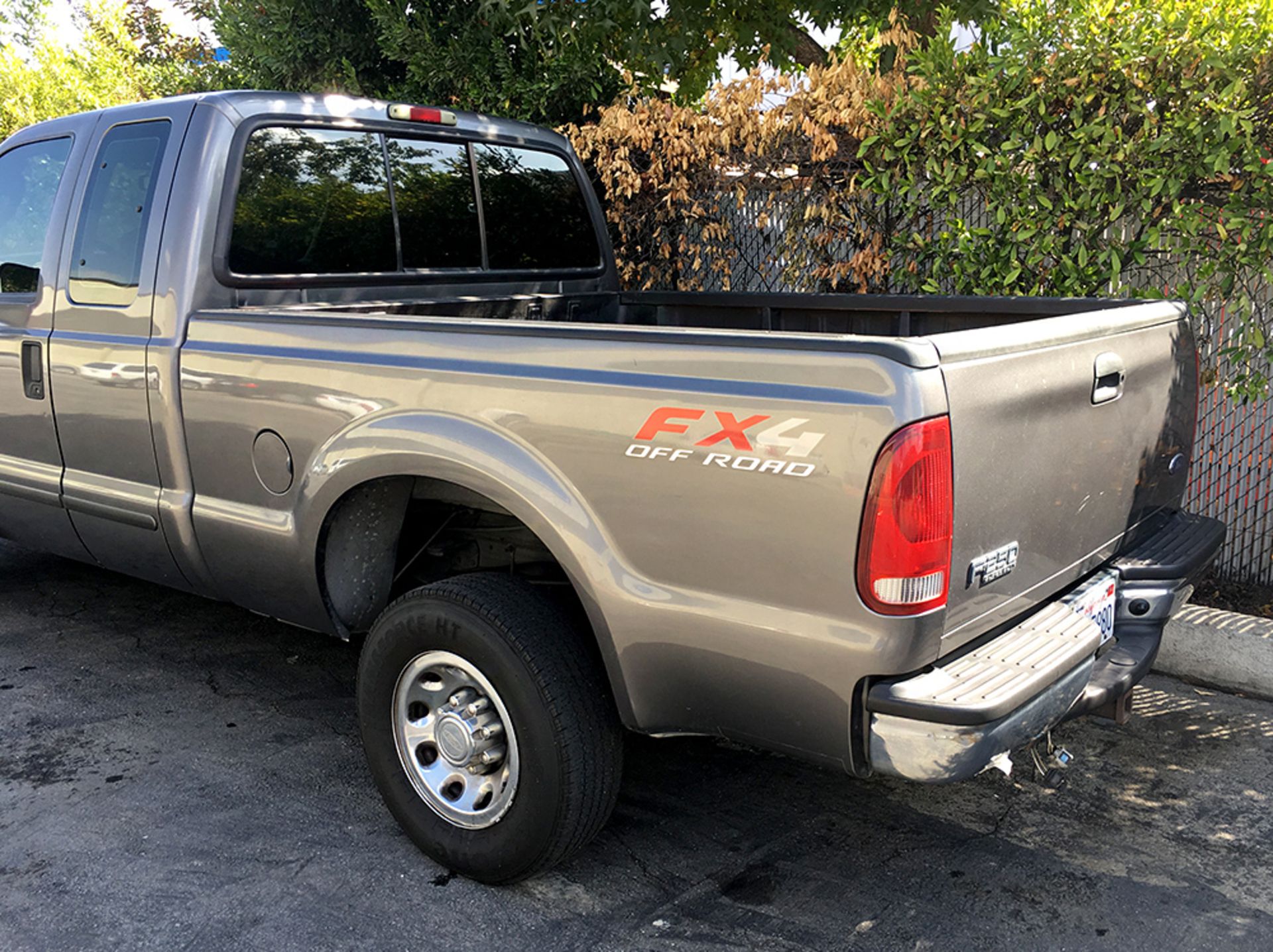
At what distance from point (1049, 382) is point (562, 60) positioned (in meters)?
5.08

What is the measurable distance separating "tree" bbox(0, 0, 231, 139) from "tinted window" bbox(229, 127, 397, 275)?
7699 millimetres

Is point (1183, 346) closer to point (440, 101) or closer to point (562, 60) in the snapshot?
point (562, 60)

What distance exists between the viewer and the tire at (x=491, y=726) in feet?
8.89

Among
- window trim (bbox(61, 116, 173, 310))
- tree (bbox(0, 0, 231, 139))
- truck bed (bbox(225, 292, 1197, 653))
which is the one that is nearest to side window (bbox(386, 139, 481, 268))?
truck bed (bbox(225, 292, 1197, 653))

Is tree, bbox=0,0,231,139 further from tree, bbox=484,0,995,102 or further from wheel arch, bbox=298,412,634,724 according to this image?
wheel arch, bbox=298,412,634,724

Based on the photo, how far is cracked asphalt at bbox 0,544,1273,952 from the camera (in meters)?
2.80

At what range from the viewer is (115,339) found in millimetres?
3717

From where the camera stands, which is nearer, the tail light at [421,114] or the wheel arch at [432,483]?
the wheel arch at [432,483]

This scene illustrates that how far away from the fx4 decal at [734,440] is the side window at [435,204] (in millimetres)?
1967

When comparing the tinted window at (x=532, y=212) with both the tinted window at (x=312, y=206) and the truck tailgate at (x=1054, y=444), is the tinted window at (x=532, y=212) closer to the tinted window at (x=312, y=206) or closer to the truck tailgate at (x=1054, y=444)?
the tinted window at (x=312, y=206)

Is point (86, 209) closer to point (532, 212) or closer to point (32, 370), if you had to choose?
point (32, 370)

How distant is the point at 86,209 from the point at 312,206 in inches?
33.6

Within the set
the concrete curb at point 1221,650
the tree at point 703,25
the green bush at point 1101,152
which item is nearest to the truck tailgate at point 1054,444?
the concrete curb at point 1221,650

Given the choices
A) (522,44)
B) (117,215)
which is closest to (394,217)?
(117,215)
